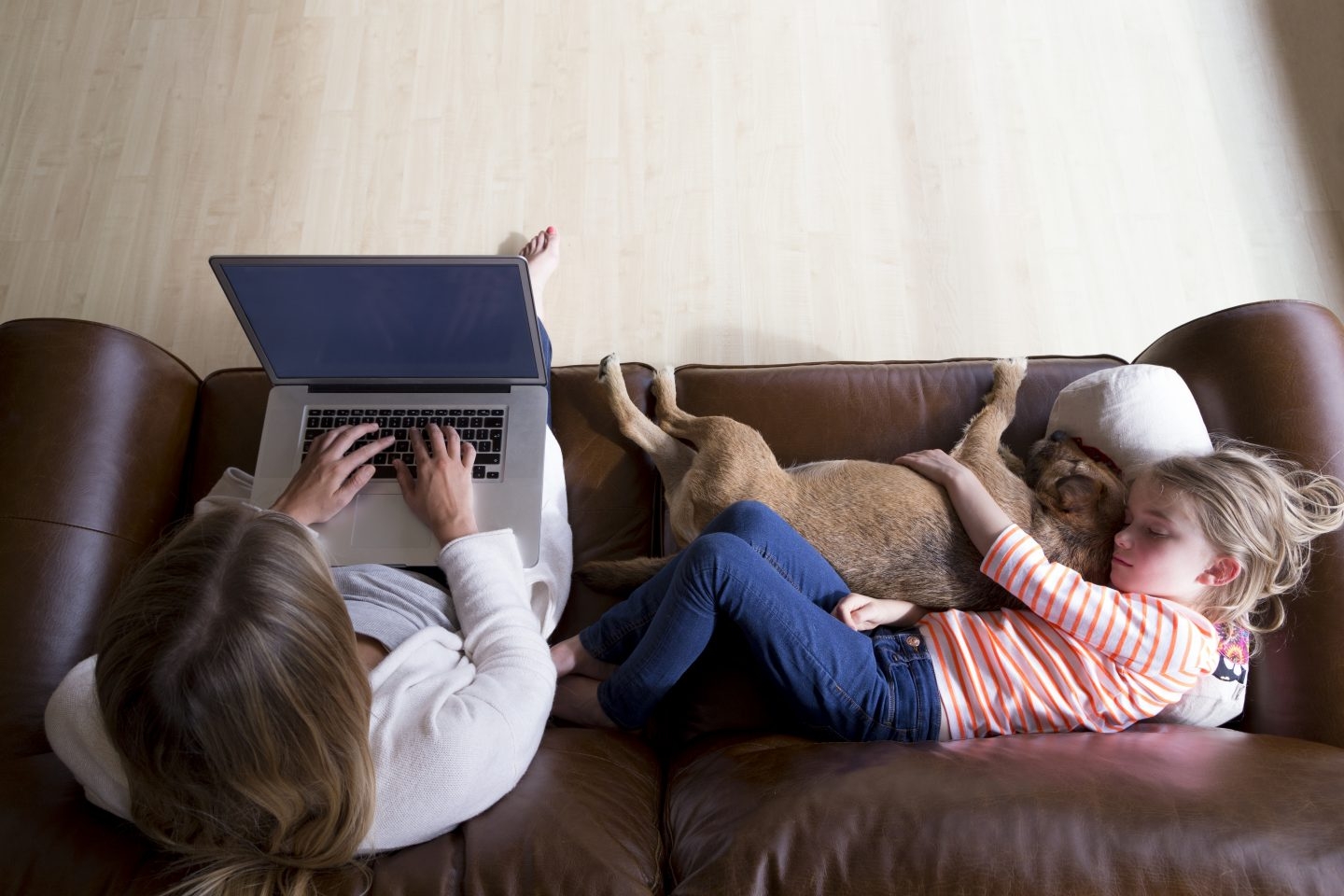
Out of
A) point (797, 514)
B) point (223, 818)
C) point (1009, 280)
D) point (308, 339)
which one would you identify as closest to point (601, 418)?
point (797, 514)

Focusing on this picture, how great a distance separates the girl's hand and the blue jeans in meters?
0.40

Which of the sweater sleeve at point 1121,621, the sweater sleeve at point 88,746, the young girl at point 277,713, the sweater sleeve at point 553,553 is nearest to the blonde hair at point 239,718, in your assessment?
the young girl at point 277,713

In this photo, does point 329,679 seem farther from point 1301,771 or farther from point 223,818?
point 1301,771

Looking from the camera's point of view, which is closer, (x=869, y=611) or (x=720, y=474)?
(x=869, y=611)

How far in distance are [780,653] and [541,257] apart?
5.41 feet

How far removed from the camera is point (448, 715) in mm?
1384

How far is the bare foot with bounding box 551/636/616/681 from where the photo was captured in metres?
1.87

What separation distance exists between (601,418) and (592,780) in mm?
988

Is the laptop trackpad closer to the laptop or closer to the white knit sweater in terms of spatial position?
the laptop

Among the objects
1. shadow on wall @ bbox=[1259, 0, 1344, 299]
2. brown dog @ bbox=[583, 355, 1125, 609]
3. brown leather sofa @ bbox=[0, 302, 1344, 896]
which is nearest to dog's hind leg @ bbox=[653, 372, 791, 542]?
brown dog @ bbox=[583, 355, 1125, 609]

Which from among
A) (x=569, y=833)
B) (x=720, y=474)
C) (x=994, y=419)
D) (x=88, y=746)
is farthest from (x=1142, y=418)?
(x=88, y=746)

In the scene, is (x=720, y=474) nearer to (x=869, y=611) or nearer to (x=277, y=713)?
(x=869, y=611)

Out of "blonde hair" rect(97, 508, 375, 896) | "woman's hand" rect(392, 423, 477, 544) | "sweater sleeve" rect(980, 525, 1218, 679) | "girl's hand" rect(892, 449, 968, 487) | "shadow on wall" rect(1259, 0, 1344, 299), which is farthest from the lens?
"shadow on wall" rect(1259, 0, 1344, 299)

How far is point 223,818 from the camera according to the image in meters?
1.22
